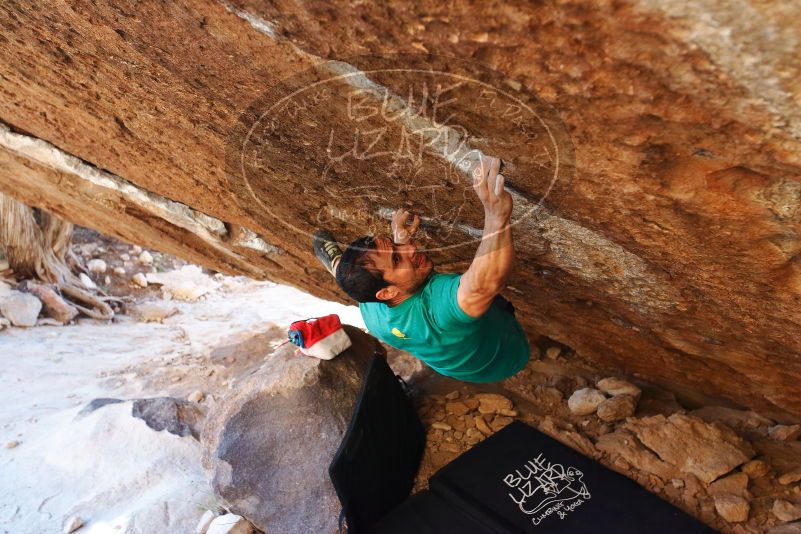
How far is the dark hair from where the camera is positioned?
1877mm

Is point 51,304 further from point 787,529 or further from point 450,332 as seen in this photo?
point 787,529

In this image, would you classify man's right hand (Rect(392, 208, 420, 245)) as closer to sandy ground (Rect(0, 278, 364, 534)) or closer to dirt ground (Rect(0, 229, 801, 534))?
dirt ground (Rect(0, 229, 801, 534))

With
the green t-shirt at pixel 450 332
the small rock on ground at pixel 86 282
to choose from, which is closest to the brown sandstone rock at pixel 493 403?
the green t-shirt at pixel 450 332

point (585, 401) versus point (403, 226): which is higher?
point (403, 226)

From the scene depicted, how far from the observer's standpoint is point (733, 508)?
7.28ft

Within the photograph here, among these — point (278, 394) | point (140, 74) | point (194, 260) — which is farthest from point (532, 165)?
point (194, 260)

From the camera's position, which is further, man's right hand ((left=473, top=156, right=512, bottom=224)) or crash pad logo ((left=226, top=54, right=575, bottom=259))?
man's right hand ((left=473, top=156, right=512, bottom=224))

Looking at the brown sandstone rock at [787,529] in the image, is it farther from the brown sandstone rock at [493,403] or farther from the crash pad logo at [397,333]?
the crash pad logo at [397,333]

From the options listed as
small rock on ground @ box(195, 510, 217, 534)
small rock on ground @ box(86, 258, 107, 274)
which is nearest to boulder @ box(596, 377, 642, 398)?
small rock on ground @ box(195, 510, 217, 534)

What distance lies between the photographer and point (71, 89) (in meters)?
2.22

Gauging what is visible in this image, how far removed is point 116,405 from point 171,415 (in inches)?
18.3

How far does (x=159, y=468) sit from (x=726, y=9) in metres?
3.69

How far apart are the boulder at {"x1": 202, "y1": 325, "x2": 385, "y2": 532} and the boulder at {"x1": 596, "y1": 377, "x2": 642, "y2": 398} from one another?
140 cm

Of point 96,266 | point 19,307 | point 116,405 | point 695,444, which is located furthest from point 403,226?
Answer: point 96,266
